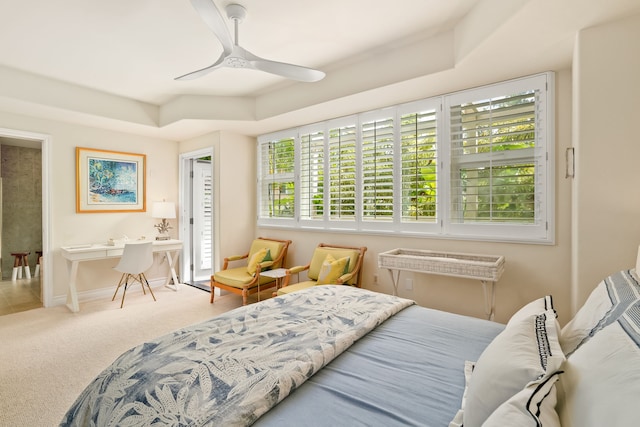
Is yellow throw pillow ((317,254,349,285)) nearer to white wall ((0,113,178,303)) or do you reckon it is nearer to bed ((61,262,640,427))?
bed ((61,262,640,427))

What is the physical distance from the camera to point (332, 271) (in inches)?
137

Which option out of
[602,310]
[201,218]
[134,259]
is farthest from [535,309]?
[201,218]

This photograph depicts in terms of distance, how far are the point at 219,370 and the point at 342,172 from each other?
3067 mm

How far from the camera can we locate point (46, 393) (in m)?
2.26

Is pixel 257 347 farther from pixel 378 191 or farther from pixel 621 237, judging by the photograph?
pixel 378 191

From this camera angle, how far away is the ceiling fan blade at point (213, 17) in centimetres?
184

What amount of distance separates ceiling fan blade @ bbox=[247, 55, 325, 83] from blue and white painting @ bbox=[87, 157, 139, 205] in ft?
11.2

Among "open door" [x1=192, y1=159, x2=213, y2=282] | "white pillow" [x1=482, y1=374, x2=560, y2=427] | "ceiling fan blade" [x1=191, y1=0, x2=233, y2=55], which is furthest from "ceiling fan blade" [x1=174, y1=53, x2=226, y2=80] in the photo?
"open door" [x1=192, y1=159, x2=213, y2=282]

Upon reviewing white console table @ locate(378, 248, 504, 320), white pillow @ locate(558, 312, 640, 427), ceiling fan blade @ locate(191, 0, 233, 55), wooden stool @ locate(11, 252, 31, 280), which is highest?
ceiling fan blade @ locate(191, 0, 233, 55)

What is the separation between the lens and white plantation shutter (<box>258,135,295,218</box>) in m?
4.66

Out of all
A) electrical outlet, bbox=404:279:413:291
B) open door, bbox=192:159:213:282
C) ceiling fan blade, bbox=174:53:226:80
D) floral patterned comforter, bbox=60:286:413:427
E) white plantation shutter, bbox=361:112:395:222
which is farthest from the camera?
open door, bbox=192:159:213:282

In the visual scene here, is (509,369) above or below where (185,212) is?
below


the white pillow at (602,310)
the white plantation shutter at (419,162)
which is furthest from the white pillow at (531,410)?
the white plantation shutter at (419,162)

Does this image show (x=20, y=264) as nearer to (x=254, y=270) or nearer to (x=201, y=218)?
(x=201, y=218)
